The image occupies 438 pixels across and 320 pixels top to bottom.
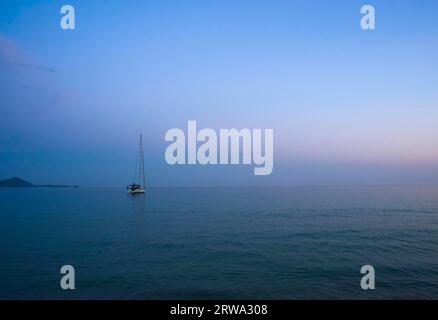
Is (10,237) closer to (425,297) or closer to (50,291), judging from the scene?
(50,291)

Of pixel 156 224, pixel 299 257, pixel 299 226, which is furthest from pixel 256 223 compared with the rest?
pixel 299 257

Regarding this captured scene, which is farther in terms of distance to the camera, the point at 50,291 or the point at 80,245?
the point at 80,245

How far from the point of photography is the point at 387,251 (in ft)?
62.2

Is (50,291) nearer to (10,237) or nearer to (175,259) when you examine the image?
(175,259)

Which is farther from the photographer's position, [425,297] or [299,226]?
[299,226]

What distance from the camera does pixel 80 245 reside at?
21.5m
